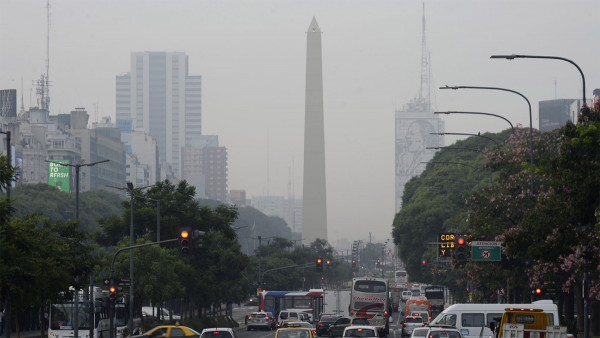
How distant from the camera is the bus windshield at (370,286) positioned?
169 ft

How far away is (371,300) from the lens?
167 ft

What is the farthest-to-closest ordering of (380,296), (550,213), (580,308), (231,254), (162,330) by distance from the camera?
(231,254), (380,296), (580,308), (162,330), (550,213)

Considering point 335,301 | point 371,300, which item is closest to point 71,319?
point 371,300

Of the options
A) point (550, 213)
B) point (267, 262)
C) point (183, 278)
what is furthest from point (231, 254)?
point (267, 262)

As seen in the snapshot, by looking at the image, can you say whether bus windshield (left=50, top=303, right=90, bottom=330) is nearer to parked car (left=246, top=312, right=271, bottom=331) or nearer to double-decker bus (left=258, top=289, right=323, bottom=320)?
parked car (left=246, top=312, right=271, bottom=331)

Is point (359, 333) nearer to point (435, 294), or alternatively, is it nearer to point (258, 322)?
point (258, 322)

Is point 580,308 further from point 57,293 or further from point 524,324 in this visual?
point 57,293

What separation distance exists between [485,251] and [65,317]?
21.2 m

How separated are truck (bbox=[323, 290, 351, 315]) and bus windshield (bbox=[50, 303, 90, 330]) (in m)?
29.7

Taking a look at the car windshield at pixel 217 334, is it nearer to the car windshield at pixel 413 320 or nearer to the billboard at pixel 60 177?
the car windshield at pixel 413 320

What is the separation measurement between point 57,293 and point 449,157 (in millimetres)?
82172

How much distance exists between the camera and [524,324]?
72.7ft

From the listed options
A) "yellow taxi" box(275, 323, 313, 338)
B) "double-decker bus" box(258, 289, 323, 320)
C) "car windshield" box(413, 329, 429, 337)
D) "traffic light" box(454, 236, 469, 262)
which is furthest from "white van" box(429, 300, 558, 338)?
"double-decker bus" box(258, 289, 323, 320)

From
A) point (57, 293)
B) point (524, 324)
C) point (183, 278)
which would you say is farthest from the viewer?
point (183, 278)
